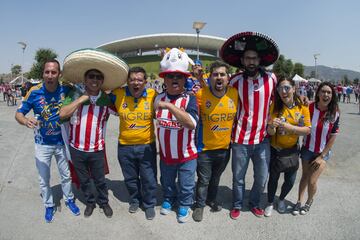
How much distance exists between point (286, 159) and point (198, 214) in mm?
1359

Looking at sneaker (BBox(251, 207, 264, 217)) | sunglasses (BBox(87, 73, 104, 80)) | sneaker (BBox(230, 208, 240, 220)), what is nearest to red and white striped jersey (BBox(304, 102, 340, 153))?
sneaker (BBox(251, 207, 264, 217))

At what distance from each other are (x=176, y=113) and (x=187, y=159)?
738 mm

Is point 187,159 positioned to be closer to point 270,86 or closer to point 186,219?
point 186,219

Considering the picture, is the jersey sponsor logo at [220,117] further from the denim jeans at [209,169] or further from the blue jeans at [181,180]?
the blue jeans at [181,180]

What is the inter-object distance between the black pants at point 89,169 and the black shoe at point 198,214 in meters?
1.23

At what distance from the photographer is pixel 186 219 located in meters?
3.37

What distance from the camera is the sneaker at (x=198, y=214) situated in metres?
3.34

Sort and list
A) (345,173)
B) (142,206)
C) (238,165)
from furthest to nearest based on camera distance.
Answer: (345,173) → (142,206) → (238,165)

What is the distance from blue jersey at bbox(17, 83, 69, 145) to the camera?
3211 millimetres

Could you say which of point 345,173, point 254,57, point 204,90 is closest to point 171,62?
point 204,90

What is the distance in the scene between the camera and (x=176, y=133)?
3.22m

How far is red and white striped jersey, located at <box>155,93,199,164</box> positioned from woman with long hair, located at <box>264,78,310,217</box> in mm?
1007

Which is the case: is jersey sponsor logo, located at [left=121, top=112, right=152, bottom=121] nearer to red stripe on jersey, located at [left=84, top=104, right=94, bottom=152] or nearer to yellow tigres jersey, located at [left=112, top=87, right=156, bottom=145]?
yellow tigres jersey, located at [left=112, top=87, right=156, bottom=145]

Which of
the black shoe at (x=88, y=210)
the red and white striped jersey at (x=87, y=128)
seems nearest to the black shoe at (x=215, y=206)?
the black shoe at (x=88, y=210)
